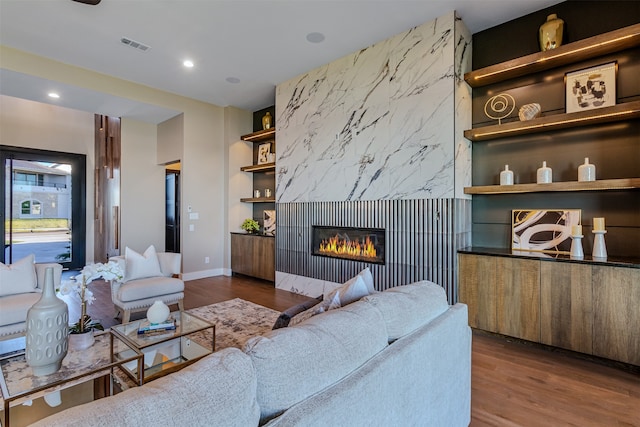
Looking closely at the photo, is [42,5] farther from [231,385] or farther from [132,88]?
[231,385]

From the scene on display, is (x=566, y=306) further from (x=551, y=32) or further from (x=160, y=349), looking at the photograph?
(x=160, y=349)

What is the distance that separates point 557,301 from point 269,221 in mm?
4546

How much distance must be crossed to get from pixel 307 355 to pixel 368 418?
0.31 meters

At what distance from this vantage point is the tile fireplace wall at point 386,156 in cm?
338

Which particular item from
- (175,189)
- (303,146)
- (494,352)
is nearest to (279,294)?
(303,146)

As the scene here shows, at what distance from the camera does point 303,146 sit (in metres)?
4.83

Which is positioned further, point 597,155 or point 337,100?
point 337,100

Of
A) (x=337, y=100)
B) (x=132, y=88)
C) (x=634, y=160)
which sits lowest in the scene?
(x=634, y=160)

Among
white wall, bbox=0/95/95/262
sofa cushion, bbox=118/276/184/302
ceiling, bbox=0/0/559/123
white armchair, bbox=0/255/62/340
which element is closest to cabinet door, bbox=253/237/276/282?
sofa cushion, bbox=118/276/184/302

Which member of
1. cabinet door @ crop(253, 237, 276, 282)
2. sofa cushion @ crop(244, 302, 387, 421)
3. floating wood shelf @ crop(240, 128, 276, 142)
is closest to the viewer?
sofa cushion @ crop(244, 302, 387, 421)

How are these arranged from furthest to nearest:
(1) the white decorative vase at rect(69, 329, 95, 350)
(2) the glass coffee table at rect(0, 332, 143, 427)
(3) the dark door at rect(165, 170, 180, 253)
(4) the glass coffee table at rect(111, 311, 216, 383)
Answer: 1. (3) the dark door at rect(165, 170, 180, 253)
2. (1) the white decorative vase at rect(69, 329, 95, 350)
3. (4) the glass coffee table at rect(111, 311, 216, 383)
4. (2) the glass coffee table at rect(0, 332, 143, 427)

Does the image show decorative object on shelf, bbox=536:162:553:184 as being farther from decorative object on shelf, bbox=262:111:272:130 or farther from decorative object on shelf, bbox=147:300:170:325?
decorative object on shelf, bbox=262:111:272:130

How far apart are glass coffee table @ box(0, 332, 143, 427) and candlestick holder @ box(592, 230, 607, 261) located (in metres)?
3.68

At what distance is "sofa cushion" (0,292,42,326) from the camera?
2.69m
